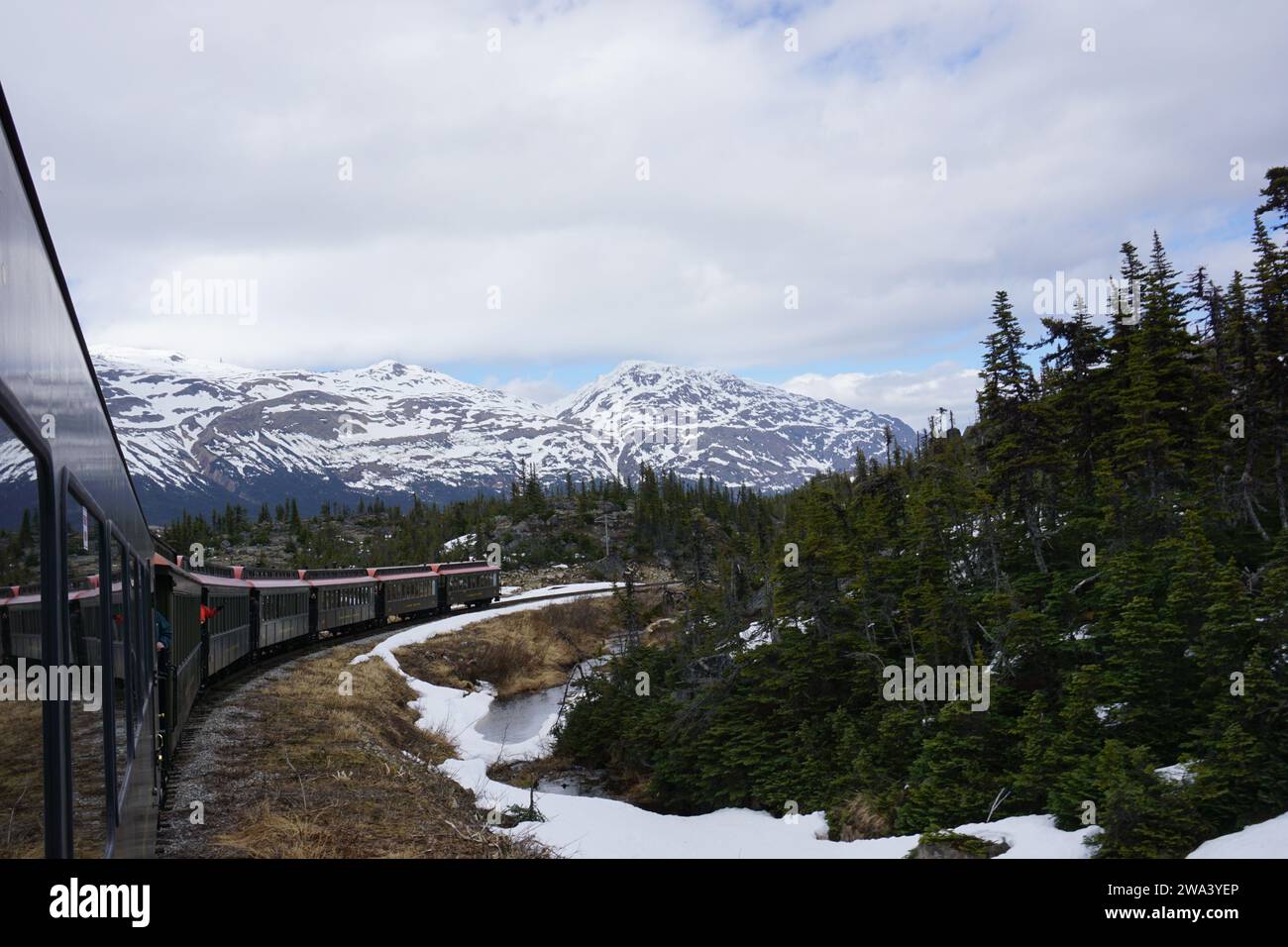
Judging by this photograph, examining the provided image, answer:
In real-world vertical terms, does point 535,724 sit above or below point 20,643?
below

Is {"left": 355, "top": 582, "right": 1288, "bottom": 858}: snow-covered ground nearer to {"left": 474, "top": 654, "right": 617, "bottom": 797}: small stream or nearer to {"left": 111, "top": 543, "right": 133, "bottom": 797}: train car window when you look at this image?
{"left": 474, "top": 654, "right": 617, "bottom": 797}: small stream

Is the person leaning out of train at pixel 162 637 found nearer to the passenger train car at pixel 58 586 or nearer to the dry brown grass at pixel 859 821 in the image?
the passenger train car at pixel 58 586

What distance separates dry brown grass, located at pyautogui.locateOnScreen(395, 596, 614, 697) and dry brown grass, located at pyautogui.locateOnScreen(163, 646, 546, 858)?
1364 centimetres

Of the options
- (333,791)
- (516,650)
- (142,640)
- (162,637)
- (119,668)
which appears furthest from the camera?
(516,650)

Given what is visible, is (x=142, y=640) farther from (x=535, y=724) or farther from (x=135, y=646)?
(x=535, y=724)

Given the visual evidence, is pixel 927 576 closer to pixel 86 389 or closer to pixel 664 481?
pixel 86 389

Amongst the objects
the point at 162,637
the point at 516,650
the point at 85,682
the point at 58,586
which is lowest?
the point at 516,650

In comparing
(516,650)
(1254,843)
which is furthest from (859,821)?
(516,650)

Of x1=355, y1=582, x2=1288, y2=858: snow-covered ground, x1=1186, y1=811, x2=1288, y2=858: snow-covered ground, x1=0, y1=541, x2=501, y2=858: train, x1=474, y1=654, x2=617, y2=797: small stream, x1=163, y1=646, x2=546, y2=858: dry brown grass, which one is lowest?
x1=474, y1=654, x2=617, y2=797: small stream

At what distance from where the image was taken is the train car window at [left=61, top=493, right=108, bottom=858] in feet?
11.5

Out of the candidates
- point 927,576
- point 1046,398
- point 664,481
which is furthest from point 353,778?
point 664,481

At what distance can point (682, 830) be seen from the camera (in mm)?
21750

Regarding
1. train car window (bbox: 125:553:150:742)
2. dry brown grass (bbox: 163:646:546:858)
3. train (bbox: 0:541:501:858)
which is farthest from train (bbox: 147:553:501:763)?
train car window (bbox: 125:553:150:742)

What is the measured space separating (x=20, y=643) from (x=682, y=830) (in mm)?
20676
